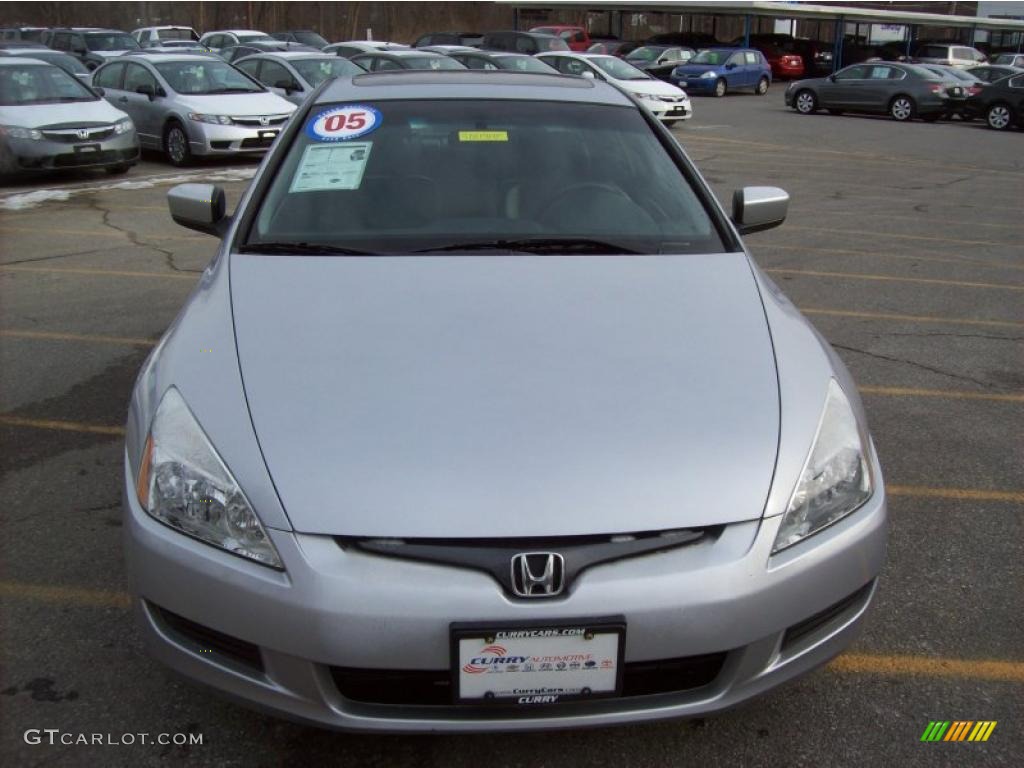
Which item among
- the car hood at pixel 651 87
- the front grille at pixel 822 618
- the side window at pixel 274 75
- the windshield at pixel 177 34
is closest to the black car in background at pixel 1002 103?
the car hood at pixel 651 87

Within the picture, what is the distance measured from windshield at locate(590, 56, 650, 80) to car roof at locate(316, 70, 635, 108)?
16.8m

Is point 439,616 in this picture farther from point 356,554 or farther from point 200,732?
point 200,732

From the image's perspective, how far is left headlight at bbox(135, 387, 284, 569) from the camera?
213 centimetres

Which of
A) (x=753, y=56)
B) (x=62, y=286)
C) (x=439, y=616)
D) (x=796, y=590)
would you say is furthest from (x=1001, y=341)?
(x=753, y=56)

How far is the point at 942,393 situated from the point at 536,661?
369 cm

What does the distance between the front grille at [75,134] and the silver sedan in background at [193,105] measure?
135 cm

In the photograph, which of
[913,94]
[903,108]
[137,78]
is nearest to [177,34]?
[137,78]

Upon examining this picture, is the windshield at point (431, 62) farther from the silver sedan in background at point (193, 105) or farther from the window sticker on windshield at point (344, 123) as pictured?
the window sticker on windshield at point (344, 123)

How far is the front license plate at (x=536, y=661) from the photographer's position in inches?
78.9

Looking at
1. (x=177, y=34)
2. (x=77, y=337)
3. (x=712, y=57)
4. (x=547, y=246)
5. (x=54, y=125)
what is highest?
(x=177, y=34)

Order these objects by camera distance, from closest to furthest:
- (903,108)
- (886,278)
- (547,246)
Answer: (547,246)
(886,278)
(903,108)

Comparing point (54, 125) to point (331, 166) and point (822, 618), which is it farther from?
point (822, 618)

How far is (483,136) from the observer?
359 cm

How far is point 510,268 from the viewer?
9.93ft
